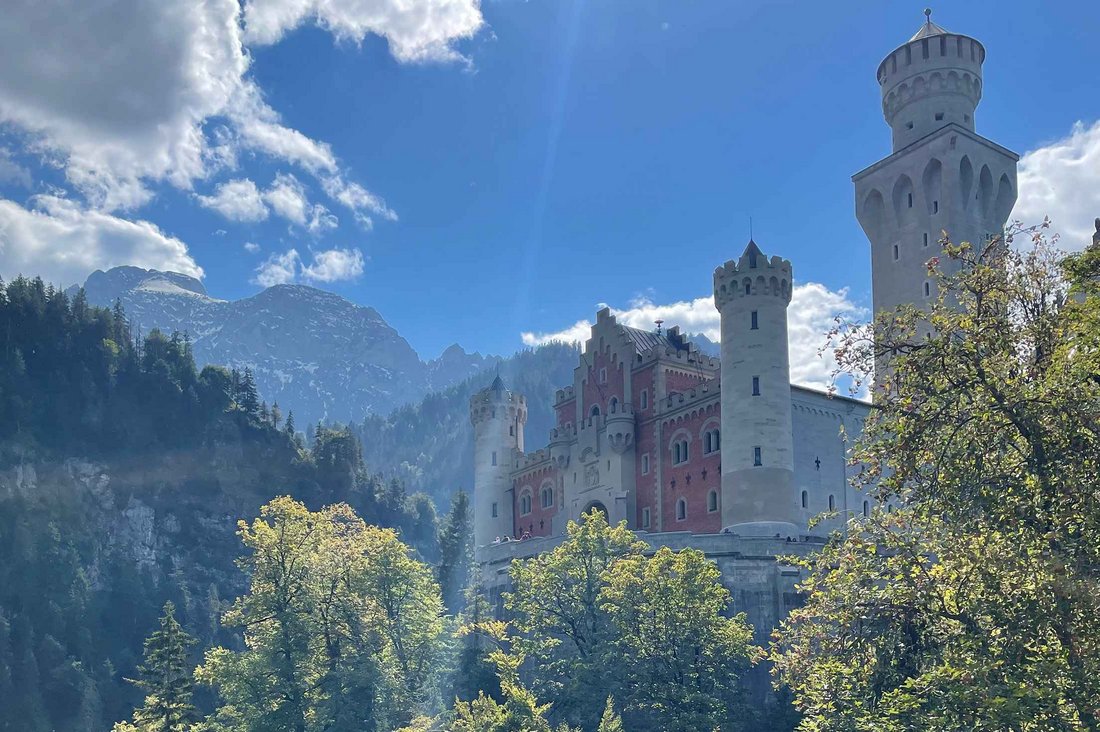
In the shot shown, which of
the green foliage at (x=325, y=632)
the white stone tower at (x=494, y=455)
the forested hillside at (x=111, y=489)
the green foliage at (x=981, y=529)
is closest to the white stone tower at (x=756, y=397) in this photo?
the green foliage at (x=325, y=632)

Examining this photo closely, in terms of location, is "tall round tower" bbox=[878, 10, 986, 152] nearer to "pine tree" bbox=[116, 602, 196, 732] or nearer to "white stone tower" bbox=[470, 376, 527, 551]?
"white stone tower" bbox=[470, 376, 527, 551]

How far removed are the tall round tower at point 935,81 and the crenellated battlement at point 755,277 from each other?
1173cm

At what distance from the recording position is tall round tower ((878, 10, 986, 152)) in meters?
65.2

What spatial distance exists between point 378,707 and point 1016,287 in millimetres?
36043

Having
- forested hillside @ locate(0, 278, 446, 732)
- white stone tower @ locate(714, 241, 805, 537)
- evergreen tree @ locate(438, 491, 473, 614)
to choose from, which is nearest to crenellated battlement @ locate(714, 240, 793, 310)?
white stone tower @ locate(714, 241, 805, 537)

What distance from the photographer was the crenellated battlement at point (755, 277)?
61.8 meters

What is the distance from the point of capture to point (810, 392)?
211ft

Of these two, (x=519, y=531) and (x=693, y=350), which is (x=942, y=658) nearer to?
(x=693, y=350)

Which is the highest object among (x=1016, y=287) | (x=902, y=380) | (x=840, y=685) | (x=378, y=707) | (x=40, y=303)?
(x=40, y=303)

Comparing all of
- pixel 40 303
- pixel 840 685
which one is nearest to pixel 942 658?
pixel 840 685

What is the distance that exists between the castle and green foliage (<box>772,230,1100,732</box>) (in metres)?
32.1

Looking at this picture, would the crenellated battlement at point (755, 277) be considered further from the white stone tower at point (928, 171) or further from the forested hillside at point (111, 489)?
the forested hillside at point (111, 489)

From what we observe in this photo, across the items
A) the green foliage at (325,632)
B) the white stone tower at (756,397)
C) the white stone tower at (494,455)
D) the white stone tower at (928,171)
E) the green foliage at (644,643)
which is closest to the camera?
the green foliage at (644,643)

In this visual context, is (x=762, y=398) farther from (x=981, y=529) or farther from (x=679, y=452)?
(x=981, y=529)
